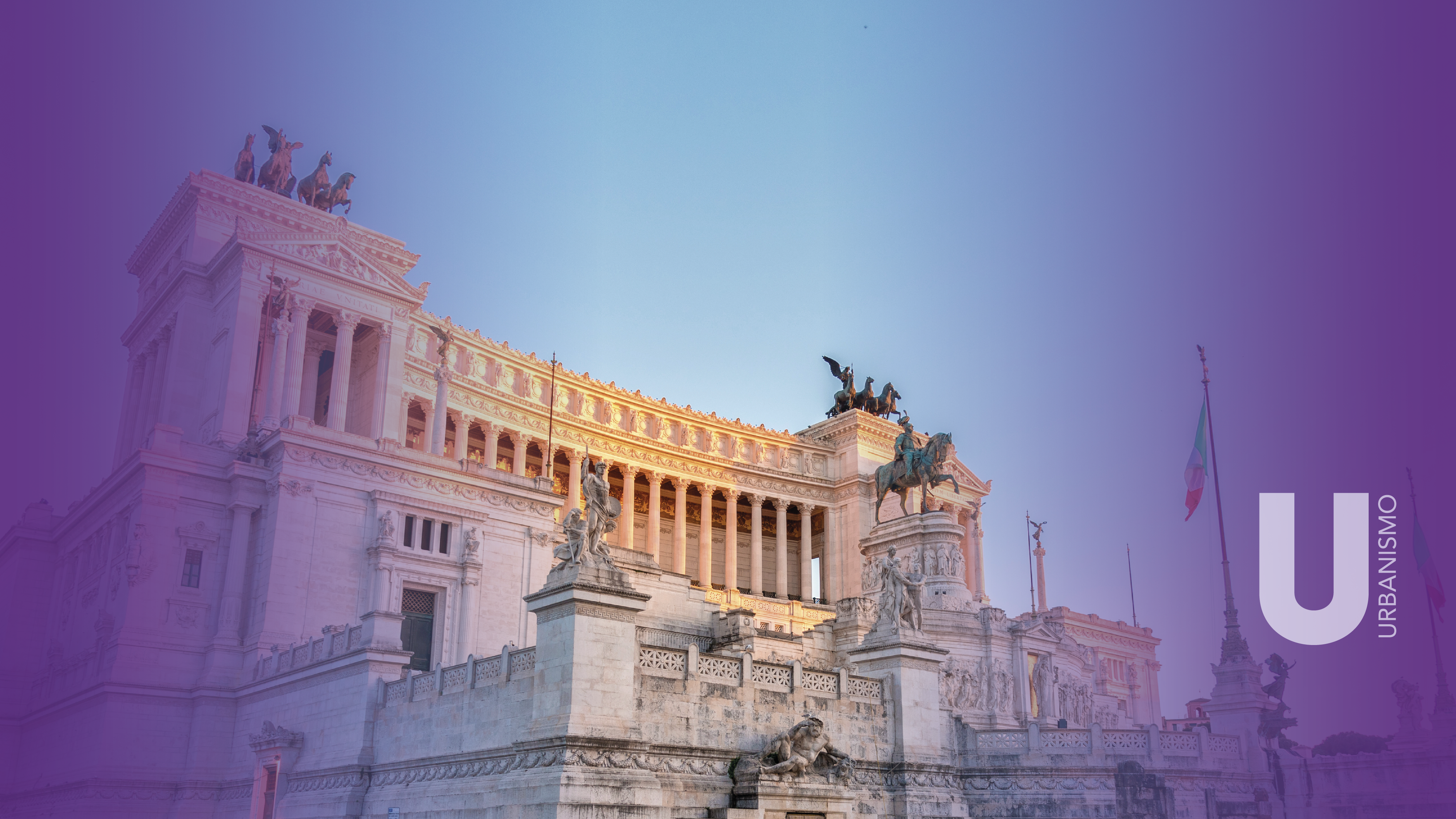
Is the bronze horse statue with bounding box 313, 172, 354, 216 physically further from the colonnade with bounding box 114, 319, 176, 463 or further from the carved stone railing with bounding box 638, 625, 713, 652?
the carved stone railing with bounding box 638, 625, 713, 652

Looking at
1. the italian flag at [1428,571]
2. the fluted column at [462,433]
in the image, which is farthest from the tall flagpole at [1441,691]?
the fluted column at [462,433]

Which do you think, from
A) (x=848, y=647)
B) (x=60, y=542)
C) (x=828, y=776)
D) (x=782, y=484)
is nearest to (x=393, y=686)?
(x=828, y=776)

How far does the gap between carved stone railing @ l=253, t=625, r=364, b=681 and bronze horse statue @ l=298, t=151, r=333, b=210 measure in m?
31.4

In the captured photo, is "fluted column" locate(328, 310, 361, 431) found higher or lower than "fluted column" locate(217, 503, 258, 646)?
higher

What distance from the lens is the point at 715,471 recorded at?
8462 cm

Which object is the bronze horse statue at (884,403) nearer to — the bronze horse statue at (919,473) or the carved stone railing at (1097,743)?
the bronze horse statue at (919,473)

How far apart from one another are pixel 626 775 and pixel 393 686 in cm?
979

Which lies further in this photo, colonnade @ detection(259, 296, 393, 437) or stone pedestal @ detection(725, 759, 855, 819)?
colonnade @ detection(259, 296, 393, 437)

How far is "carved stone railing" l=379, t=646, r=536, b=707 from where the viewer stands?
28.6 metres

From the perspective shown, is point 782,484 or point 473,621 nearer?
point 473,621

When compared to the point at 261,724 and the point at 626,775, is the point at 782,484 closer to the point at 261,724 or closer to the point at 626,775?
the point at 261,724

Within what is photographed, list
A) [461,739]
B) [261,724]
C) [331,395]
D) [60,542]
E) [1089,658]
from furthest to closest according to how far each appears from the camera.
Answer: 1. [1089,658]
2. [331,395]
3. [60,542]
4. [261,724]
5. [461,739]

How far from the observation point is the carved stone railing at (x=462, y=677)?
93.8 feet

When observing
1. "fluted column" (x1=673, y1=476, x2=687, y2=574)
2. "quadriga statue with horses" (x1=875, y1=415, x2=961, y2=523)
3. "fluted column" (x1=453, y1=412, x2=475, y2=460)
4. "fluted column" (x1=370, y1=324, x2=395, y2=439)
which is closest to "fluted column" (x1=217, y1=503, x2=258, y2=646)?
"fluted column" (x1=370, y1=324, x2=395, y2=439)
